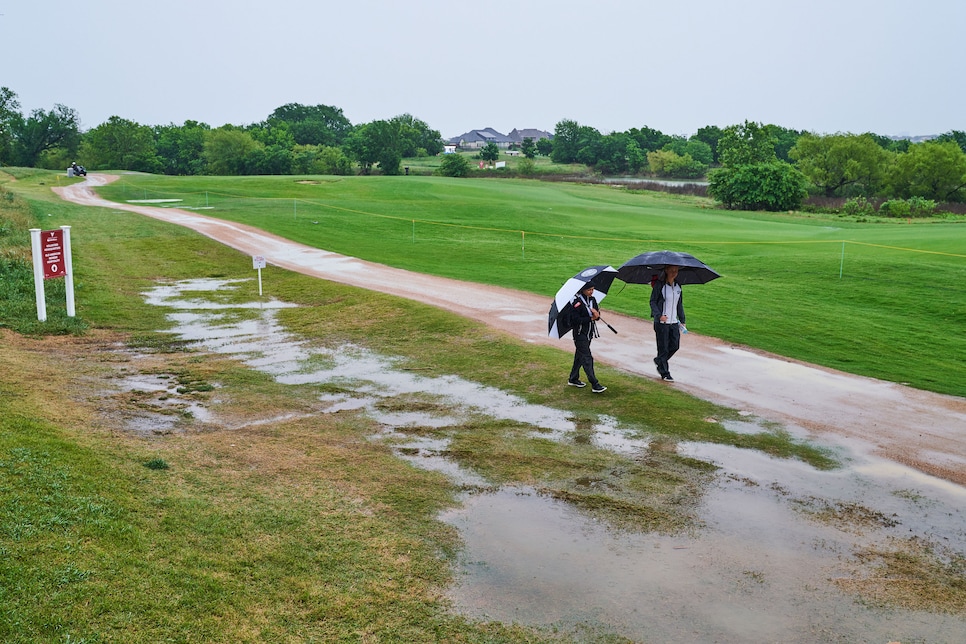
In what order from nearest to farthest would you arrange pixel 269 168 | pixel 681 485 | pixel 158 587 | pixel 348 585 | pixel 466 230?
pixel 158 587 → pixel 348 585 → pixel 681 485 → pixel 466 230 → pixel 269 168

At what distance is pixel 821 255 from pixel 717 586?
2541cm

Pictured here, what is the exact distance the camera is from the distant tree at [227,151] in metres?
115

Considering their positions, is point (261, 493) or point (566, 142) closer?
point (261, 493)

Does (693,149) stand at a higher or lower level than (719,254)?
higher

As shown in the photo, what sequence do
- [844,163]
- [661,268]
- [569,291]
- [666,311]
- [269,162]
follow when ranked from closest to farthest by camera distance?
[569,291] → [666,311] → [661,268] → [844,163] → [269,162]

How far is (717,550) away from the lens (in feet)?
28.5

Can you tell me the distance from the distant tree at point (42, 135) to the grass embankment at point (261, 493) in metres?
133

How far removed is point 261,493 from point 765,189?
64800 millimetres

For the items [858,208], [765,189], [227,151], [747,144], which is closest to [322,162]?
[227,151]

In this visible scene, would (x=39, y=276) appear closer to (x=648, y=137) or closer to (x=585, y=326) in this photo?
(x=585, y=326)

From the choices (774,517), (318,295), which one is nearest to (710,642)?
(774,517)

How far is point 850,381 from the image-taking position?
15633 mm

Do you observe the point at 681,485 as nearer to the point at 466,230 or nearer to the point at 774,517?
the point at 774,517

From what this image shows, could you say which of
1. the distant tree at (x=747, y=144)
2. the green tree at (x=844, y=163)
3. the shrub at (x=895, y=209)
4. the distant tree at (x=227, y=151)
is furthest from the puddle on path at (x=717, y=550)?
the distant tree at (x=227, y=151)
